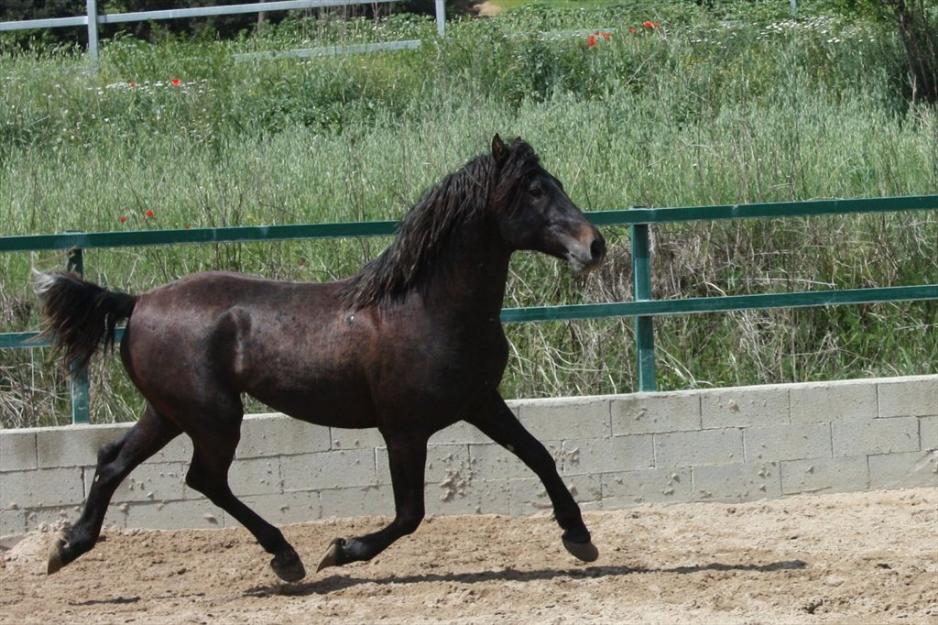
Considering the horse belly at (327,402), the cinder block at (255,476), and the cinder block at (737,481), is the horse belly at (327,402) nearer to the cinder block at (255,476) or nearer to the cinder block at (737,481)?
the cinder block at (255,476)

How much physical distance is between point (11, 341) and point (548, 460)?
2.92 metres

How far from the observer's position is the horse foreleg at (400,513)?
569 cm

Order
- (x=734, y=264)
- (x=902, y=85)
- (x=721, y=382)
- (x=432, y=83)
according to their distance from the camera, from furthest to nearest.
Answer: (x=432, y=83), (x=902, y=85), (x=734, y=264), (x=721, y=382)

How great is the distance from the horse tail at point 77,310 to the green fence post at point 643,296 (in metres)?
2.80

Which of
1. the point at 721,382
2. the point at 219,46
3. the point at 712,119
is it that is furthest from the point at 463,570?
the point at 219,46

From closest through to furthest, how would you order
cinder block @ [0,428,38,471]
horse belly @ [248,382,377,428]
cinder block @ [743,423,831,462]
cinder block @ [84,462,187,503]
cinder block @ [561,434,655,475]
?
horse belly @ [248,382,377,428] < cinder block @ [0,428,38,471] < cinder block @ [84,462,187,503] < cinder block @ [561,434,655,475] < cinder block @ [743,423,831,462]

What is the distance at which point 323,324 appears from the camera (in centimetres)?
585

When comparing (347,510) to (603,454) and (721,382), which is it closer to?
(603,454)

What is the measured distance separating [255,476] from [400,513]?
1.60 metres

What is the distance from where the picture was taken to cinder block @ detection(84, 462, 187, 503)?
276 inches

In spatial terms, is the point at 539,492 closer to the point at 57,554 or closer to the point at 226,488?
the point at 226,488

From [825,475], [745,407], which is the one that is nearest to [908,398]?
[825,475]

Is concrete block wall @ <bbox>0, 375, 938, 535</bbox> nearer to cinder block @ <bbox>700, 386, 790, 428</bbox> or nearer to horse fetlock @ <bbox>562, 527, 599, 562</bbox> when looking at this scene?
cinder block @ <bbox>700, 386, 790, 428</bbox>

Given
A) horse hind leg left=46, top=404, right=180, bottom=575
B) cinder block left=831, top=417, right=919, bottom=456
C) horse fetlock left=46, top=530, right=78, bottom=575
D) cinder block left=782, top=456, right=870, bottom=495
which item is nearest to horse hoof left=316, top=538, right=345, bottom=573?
horse hind leg left=46, top=404, right=180, bottom=575
